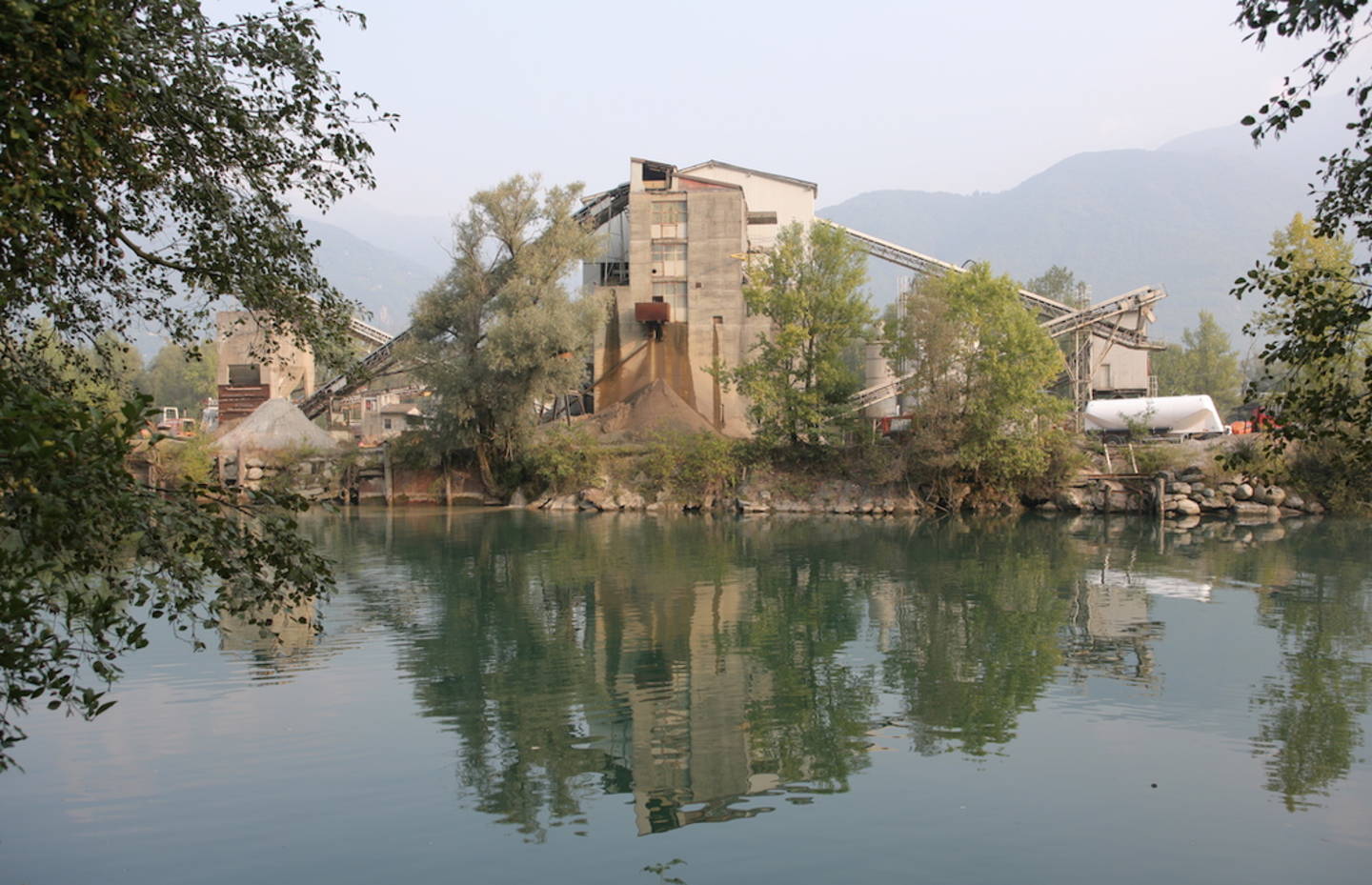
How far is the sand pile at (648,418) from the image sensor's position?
153 ft

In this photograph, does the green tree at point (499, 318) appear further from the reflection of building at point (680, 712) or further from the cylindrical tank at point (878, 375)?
the reflection of building at point (680, 712)

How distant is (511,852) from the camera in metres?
8.63

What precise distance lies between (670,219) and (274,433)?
21090mm

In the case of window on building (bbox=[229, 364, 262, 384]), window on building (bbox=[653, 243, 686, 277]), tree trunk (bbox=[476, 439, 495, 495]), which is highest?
window on building (bbox=[653, 243, 686, 277])

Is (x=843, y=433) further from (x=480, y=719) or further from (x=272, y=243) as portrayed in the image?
(x=272, y=243)

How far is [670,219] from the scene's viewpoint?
51.8 meters

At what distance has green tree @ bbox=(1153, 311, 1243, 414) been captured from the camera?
73125 millimetres

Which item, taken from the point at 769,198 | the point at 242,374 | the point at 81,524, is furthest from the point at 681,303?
the point at 81,524

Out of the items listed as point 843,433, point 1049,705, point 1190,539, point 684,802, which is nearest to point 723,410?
point 843,433

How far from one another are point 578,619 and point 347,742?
7583mm

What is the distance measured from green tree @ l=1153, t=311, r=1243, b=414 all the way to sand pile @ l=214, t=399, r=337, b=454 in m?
57.2

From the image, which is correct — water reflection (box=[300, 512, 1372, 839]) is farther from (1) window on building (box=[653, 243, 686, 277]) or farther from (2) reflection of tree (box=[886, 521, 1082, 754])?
(1) window on building (box=[653, 243, 686, 277])

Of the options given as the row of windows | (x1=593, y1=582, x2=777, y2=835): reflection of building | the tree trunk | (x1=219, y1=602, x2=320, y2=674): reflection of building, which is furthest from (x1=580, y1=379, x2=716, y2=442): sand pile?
(x1=219, y1=602, x2=320, y2=674): reflection of building

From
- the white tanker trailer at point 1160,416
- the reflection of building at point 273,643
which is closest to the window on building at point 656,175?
the white tanker trailer at point 1160,416
